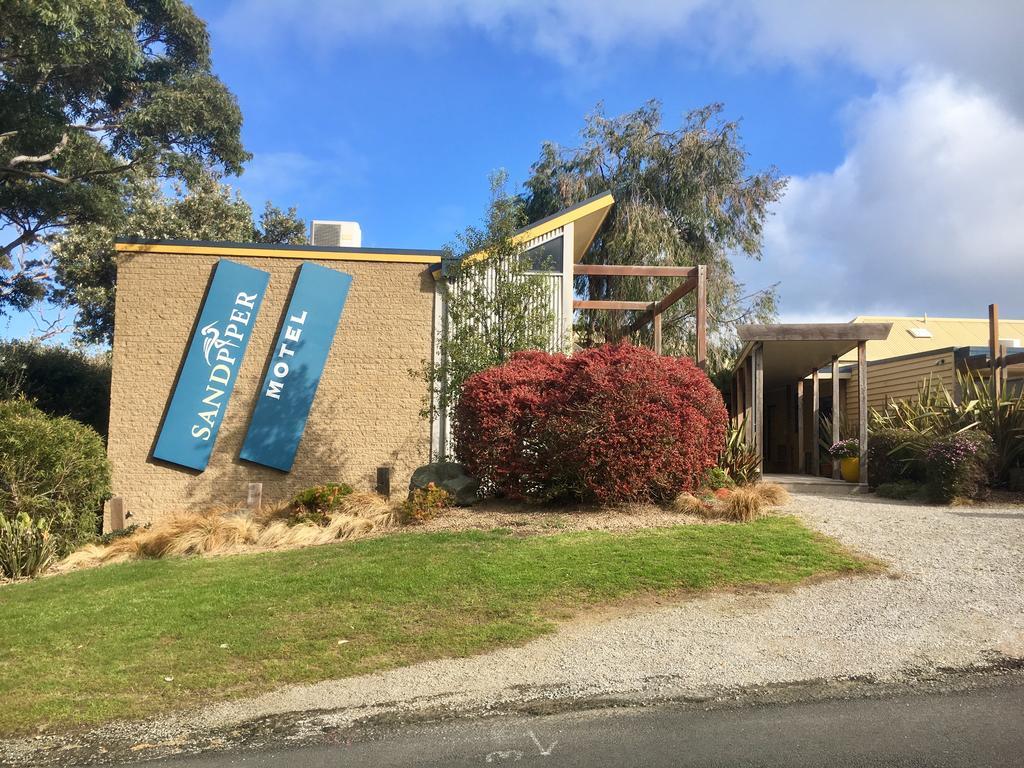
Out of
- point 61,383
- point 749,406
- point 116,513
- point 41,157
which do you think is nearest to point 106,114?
point 41,157

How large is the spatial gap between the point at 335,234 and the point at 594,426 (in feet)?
29.0

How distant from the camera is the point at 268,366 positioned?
1466 centimetres

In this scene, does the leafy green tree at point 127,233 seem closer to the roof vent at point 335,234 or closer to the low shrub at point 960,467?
Result: the roof vent at point 335,234

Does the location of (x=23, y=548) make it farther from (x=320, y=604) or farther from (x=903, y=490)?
(x=903, y=490)

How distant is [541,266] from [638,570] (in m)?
8.10

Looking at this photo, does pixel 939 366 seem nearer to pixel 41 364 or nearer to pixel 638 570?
pixel 638 570

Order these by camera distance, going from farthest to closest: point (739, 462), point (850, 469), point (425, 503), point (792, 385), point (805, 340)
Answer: point (792, 385) → point (850, 469) → point (805, 340) → point (739, 462) → point (425, 503)

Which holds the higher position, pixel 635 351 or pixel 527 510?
pixel 635 351

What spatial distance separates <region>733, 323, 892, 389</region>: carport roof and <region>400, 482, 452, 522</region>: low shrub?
241 inches

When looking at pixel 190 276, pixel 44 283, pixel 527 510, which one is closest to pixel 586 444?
pixel 527 510

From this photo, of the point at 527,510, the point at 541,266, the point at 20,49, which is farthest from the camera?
the point at 541,266

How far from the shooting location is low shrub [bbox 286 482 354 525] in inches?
436

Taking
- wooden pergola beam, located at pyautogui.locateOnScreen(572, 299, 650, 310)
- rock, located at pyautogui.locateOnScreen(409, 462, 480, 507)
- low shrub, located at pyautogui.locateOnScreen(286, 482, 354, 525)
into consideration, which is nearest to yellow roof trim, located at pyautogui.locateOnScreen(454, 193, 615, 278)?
wooden pergola beam, located at pyautogui.locateOnScreen(572, 299, 650, 310)

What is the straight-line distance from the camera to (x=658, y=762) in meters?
4.24
